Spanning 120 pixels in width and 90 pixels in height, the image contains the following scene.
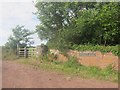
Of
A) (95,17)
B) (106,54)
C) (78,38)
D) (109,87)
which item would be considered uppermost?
(95,17)

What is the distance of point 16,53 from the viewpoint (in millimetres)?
32094

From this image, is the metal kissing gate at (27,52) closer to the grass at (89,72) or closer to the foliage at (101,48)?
the grass at (89,72)

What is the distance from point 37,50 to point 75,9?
20.9 ft

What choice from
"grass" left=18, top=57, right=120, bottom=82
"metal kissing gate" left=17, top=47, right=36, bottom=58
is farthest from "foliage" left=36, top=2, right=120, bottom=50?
"grass" left=18, top=57, right=120, bottom=82

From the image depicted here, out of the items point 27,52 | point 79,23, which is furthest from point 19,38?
point 79,23

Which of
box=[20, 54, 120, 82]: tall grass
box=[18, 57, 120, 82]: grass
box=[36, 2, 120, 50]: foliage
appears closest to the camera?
box=[18, 57, 120, 82]: grass

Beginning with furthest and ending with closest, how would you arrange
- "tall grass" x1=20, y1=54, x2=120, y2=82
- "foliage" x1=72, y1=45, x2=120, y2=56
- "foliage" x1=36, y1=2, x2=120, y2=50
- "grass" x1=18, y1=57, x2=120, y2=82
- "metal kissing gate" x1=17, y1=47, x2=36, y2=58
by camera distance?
"metal kissing gate" x1=17, y1=47, x2=36, y2=58 < "foliage" x1=36, y1=2, x2=120, y2=50 < "foliage" x1=72, y1=45, x2=120, y2=56 < "tall grass" x1=20, y1=54, x2=120, y2=82 < "grass" x1=18, y1=57, x2=120, y2=82

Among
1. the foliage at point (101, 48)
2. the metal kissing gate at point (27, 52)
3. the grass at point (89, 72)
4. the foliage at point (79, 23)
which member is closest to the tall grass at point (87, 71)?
the grass at point (89, 72)

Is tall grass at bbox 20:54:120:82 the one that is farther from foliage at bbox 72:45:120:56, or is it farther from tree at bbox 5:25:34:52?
tree at bbox 5:25:34:52

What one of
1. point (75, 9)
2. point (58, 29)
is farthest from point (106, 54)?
point (58, 29)

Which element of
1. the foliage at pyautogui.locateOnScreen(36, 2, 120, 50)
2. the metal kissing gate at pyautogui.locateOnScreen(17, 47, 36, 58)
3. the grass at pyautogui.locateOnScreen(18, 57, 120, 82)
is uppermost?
the foliage at pyautogui.locateOnScreen(36, 2, 120, 50)

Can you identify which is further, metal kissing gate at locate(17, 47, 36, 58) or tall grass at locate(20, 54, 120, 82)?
metal kissing gate at locate(17, 47, 36, 58)

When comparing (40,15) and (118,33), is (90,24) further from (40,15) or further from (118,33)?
(40,15)

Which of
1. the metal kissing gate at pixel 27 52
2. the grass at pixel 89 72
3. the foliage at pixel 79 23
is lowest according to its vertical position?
the grass at pixel 89 72
